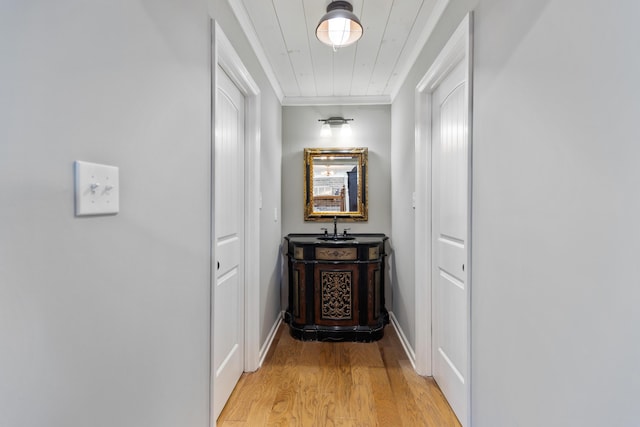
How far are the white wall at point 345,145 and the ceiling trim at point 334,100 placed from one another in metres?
0.06

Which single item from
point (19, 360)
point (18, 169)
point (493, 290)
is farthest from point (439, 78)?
point (19, 360)

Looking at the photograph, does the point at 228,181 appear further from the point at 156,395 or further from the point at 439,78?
the point at 439,78

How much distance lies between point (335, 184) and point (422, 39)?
1.68m

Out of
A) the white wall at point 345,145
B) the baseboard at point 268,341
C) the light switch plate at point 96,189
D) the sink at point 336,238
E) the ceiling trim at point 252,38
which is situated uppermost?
the ceiling trim at point 252,38

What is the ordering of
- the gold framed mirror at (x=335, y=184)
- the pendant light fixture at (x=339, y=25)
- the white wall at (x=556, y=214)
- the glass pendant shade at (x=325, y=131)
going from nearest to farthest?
the white wall at (x=556, y=214) → the pendant light fixture at (x=339, y=25) → the glass pendant shade at (x=325, y=131) → the gold framed mirror at (x=335, y=184)

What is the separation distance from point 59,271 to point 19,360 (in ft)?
0.55

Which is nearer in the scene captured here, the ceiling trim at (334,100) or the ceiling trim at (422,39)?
the ceiling trim at (422,39)

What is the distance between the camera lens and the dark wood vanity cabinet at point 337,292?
2941 mm

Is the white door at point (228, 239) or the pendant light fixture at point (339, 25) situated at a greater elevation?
the pendant light fixture at point (339, 25)

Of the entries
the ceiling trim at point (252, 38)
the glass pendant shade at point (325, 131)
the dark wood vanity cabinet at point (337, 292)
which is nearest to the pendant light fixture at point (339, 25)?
the ceiling trim at point (252, 38)

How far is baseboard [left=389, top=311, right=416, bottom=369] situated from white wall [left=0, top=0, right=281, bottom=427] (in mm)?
1639

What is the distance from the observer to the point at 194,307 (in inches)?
53.6

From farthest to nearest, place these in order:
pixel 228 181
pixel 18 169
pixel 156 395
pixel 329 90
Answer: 1. pixel 329 90
2. pixel 228 181
3. pixel 156 395
4. pixel 18 169

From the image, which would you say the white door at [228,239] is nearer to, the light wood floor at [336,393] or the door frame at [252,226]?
the door frame at [252,226]
